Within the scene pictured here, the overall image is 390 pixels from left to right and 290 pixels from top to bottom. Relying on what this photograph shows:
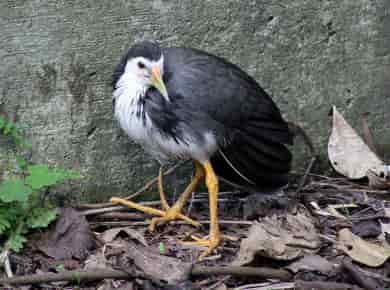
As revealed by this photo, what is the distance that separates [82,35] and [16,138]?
0.58 meters

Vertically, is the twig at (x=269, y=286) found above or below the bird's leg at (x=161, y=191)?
below

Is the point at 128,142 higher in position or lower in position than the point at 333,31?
lower

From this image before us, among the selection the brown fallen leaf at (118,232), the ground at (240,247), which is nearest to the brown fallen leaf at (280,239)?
the ground at (240,247)

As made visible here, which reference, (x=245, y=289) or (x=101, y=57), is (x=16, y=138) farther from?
(x=245, y=289)

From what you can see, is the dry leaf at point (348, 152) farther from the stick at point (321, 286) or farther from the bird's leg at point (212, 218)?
the stick at point (321, 286)

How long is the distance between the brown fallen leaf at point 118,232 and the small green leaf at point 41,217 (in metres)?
0.25

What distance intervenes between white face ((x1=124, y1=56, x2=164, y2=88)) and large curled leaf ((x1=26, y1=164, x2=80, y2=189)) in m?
0.52

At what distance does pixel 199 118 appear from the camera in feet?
11.5

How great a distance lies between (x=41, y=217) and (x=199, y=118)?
864mm

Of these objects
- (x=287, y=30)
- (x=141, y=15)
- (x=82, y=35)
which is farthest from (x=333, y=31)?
(x=82, y=35)

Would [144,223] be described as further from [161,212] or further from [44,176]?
[44,176]

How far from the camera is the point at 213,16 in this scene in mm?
3855

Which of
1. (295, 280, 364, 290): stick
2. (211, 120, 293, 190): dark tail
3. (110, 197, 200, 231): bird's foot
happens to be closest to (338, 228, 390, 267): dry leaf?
(295, 280, 364, 290): stick

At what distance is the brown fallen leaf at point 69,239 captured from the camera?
350 centimetres
